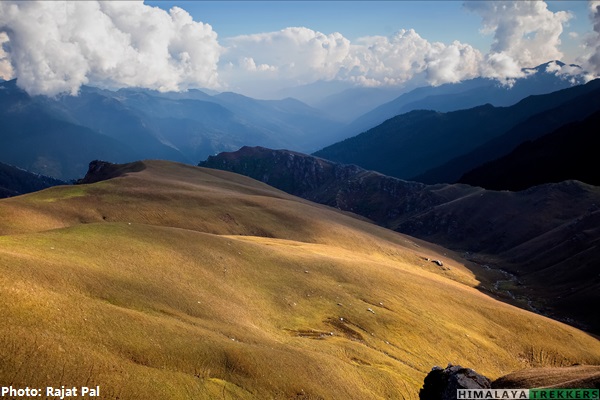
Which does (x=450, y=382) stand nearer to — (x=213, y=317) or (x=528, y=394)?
(x=528, y=394)

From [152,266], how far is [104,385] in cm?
3120

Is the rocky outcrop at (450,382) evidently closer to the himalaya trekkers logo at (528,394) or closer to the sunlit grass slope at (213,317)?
the himalaya trekkers logo at (528,394)

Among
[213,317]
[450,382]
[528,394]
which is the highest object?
[528,394]

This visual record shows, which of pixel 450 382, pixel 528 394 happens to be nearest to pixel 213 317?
pixel 450 382

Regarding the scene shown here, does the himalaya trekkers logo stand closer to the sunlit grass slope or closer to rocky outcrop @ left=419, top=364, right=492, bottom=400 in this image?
rocky outcrop @ left=419, top=364, right=492, bottom=400

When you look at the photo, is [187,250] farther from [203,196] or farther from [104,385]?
[203,196]

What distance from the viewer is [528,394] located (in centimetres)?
4022

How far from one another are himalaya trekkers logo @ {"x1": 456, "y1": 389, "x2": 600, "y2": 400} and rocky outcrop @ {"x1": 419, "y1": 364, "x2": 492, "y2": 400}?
701 mm

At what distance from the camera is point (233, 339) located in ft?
161

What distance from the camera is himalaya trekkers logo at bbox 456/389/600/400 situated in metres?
36.1

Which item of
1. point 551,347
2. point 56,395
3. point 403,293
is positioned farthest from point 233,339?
point 551,347

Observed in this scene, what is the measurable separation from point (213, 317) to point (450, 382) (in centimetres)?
2869

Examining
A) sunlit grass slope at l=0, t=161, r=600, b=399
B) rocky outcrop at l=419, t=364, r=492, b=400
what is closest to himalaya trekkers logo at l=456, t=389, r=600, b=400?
rocky outcrop at l=419, t=364, r=492, b=400

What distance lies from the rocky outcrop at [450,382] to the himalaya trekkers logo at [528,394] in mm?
701
